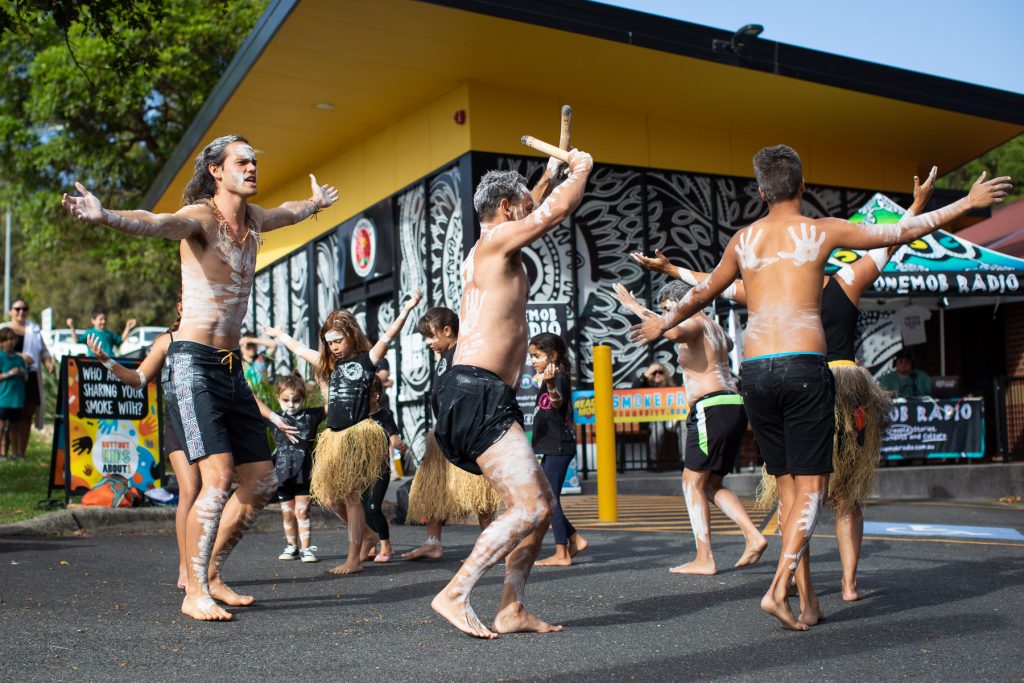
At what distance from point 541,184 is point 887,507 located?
7622 mm

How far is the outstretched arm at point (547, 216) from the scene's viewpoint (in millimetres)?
4457

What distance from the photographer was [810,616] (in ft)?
15.9

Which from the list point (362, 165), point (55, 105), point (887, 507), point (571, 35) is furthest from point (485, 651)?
point (55, 105)

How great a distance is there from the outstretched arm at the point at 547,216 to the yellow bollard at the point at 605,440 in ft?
18.2

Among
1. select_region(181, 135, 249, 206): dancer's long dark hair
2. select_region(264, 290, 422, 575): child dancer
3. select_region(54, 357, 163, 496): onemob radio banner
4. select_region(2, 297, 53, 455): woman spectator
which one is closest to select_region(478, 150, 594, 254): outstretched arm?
select_region(181, 135, 249, 206): dancer's long dark hair

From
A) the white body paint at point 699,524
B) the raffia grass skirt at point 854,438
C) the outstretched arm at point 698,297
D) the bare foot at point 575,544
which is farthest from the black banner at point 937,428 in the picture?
the outstretched arm at point 698,297

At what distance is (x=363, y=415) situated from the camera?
7391mm

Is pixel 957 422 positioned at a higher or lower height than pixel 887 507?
higher

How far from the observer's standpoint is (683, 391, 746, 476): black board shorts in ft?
22.2

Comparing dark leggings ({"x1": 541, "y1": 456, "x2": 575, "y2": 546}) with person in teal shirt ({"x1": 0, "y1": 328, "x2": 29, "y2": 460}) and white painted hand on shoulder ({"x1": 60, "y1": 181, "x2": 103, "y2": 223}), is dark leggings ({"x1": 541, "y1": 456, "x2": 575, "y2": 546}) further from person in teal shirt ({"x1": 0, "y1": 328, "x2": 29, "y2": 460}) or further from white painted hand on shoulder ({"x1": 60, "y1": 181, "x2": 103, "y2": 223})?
person in teal shirt ({"x1": 0, "y1": 328, "x2": 29, "y2": 460})

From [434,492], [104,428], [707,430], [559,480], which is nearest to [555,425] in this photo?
[559,480]

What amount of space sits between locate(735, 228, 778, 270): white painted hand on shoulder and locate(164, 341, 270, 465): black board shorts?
2.59 metres

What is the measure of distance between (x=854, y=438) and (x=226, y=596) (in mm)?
3423

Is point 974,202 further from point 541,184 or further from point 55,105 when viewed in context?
point 55,105
